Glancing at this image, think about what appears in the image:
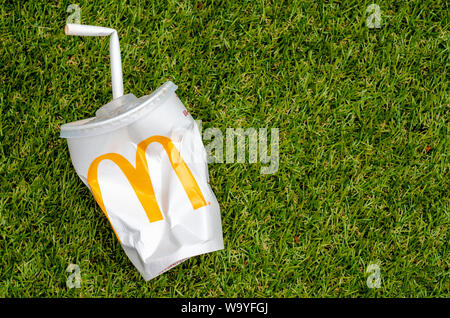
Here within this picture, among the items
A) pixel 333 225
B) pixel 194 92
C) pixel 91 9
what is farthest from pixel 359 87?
pixel 91 9

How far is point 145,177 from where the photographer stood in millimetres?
1318

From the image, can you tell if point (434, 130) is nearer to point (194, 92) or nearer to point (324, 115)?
point (324, 115)

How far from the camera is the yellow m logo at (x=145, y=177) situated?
131cm

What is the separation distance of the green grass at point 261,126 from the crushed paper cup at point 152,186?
0.88ft

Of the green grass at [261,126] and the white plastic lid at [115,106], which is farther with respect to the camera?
→ the green grass at [261,126]

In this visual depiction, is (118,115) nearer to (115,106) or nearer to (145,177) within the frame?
(115,106)

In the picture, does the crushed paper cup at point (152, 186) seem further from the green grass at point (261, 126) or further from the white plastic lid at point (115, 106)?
the green grass at point (261, 126)

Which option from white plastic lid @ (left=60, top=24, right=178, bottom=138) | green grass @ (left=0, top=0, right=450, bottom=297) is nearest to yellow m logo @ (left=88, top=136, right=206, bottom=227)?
white plastic lid @ (left=60, top=24, right=178, bottom=138)

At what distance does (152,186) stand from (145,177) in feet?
0.12

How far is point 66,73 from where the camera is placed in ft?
5.27

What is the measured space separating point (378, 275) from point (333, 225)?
0.88 feet

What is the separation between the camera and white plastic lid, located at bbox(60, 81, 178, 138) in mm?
1241

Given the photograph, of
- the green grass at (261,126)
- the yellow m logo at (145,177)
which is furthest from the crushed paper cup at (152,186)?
the green grass at (261,126)
